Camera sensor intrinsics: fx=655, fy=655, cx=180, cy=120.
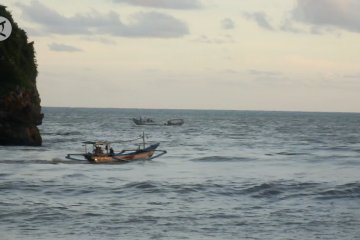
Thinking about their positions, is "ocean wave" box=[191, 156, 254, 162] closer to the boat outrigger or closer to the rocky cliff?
the boat outrigger

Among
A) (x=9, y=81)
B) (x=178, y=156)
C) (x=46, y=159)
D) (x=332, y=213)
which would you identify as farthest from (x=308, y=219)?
(x=9, y=81)

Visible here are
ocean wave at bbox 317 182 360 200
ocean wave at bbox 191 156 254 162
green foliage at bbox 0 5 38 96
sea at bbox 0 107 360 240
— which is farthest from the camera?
green foliage at bbox 0 5 38 96

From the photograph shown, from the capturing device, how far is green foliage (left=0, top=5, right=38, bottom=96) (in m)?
61.9

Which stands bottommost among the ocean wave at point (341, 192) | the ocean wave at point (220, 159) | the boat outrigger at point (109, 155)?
the ocean wave at point (220, 159)

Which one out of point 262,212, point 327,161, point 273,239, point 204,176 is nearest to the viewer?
point 273,239

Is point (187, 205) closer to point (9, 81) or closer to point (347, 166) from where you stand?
point (347, 166)

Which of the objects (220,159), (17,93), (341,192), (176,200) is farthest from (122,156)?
(341,192)

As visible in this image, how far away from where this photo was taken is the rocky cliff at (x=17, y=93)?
58719 mm

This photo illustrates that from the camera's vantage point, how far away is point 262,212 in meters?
26.4

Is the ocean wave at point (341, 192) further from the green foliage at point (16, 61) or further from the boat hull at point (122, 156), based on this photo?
the green foliage at point (16, 61)

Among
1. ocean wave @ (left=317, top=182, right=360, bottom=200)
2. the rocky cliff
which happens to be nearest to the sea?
ocean wave @ (left=317, top=182, right=360, bottom=200)

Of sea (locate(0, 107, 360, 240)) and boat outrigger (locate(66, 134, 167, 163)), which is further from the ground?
boat outrigger (locate(66, 134, 167, 163))

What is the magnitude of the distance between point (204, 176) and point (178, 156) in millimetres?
18015

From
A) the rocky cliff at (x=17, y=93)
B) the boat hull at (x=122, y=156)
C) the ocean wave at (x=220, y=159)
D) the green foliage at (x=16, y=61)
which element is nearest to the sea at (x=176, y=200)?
the boat hull at (x=122, y=156)
